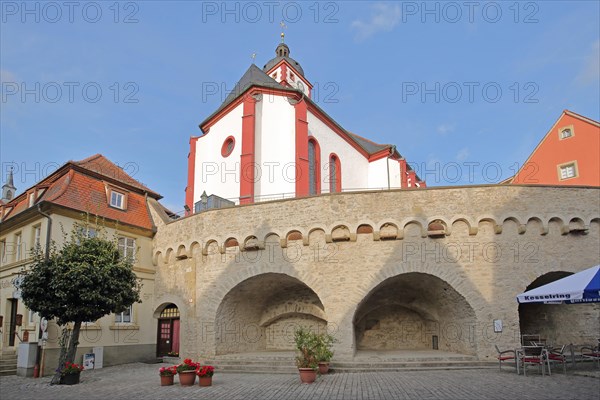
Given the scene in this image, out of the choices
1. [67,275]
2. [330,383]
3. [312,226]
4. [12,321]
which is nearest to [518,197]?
[312,226]

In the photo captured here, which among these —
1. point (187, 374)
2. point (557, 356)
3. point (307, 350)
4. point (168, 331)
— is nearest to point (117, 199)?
point (168, 331)

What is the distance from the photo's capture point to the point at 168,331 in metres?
18.8

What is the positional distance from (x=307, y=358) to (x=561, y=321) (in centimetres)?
985

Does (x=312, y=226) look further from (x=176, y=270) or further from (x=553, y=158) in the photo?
(x=553, y=158)

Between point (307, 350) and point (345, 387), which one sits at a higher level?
point (307, 350)

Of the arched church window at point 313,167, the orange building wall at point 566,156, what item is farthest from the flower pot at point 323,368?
the orange building wall at point 566,156

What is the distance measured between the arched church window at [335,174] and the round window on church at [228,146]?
5763 mm

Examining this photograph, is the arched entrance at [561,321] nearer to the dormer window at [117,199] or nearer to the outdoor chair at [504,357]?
the outdoor chair at [504,357]

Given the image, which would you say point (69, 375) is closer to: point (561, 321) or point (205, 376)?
point (205, 376)

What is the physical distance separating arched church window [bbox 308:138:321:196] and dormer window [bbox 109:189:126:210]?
29.9 ft

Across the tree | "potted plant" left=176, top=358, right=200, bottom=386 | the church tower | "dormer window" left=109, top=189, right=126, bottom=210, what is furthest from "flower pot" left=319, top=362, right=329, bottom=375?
the church tower

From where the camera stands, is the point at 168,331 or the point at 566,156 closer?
the point at 168,331

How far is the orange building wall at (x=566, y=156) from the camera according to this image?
26.7m

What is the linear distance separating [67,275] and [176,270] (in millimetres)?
5596
